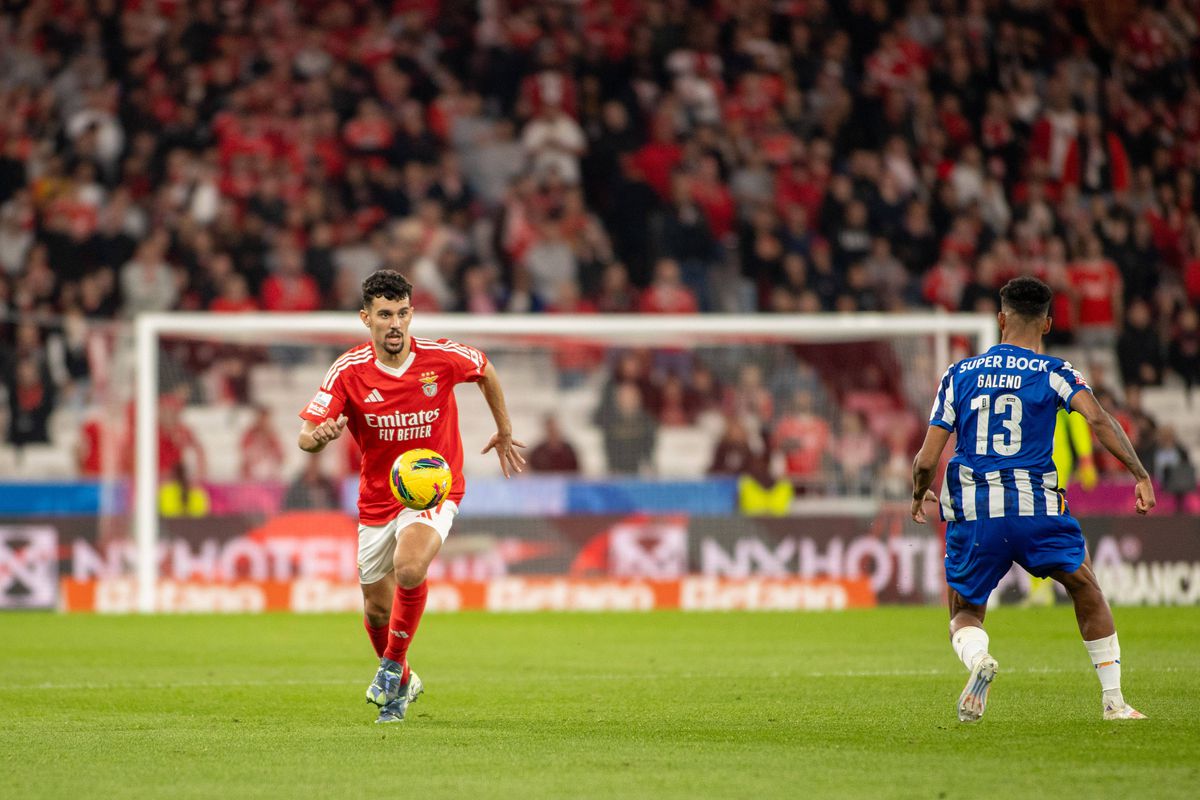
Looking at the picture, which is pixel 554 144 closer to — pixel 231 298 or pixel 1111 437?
pixel 231 298

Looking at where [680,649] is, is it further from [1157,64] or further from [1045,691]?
[1157,64]

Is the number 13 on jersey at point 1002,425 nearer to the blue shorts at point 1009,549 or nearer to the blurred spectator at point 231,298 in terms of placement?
the blue shorts at point 1009,549

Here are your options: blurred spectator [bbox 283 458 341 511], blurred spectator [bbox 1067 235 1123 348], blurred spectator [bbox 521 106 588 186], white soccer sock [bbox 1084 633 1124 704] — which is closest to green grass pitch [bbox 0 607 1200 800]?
white soccer sock [bbox 1084 633 1124 704]

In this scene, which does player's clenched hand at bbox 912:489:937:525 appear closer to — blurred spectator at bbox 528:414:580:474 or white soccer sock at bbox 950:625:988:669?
white soccer sock at bbox 950:625:988:669

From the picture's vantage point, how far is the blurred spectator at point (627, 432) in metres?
18.5

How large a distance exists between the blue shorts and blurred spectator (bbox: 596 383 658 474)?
34.7ft

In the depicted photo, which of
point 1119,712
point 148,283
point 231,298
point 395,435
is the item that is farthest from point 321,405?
point 148,283

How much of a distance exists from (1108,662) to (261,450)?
38.7 feet

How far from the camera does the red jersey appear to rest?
8.64m

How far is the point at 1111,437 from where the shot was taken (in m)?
7.69

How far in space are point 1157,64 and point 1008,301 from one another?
17647 millimetres

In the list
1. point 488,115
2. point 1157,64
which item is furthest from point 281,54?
point 1157,64

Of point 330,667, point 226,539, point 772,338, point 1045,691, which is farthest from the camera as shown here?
point 772,338

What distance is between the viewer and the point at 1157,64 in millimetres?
24125
